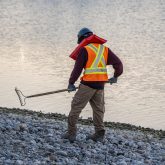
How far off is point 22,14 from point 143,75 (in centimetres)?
3579

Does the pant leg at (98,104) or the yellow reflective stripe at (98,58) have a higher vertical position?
the yellow reflective stripe at (98,58)

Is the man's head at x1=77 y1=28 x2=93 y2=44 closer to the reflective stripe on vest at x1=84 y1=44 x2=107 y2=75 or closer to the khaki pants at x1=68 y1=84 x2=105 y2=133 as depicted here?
the reflective stripe on vest at x1=84 y1=44 x2=107 y2=75

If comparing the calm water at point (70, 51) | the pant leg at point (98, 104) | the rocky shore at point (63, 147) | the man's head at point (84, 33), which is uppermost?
the man's head at point (84, 33)

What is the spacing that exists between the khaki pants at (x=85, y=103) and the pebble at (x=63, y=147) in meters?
0.48

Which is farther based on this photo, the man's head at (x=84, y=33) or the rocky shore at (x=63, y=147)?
the man's head at (x=84, y=33)

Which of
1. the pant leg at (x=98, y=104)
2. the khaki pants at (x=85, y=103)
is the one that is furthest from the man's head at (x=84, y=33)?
the pant leg at (x=98, y=104)

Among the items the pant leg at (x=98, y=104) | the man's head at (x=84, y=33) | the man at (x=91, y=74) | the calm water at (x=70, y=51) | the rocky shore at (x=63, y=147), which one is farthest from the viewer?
the calm water at (x=70, y=51)

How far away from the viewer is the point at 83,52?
10.2 metres

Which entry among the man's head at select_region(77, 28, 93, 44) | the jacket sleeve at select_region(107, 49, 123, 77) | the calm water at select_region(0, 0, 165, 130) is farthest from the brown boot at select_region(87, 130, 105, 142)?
the calm water at select_region(0, 0, 165, 130)

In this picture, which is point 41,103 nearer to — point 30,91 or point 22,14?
point 30,91

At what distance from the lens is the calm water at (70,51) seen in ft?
66.2

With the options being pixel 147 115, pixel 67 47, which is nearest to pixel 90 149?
pixel 147 115

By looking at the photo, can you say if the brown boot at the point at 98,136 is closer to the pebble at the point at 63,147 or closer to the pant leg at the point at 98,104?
the pebble at the point at 63,147

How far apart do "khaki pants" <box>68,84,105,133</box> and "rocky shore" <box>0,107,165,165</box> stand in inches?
19.0
